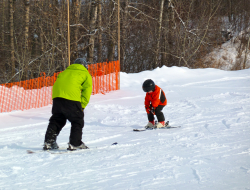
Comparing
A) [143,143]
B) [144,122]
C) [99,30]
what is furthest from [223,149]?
[99,30]

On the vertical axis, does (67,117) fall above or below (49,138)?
above

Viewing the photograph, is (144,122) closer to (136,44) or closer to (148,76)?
(148,76)

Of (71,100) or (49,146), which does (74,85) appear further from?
(49,146)

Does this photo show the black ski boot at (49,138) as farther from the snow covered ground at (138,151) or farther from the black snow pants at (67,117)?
the snow covered ground at (138,151)

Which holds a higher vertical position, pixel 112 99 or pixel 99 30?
pixel 99 30

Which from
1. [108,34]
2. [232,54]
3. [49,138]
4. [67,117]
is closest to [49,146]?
[49,138]

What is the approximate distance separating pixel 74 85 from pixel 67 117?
0.52 meters

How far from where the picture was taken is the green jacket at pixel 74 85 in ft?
13.7

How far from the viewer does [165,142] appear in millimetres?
4715

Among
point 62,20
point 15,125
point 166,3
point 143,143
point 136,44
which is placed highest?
point 166,3

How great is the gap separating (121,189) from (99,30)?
1455 centimetres

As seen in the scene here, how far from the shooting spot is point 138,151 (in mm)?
4223

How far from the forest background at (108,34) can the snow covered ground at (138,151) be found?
8.10 meters

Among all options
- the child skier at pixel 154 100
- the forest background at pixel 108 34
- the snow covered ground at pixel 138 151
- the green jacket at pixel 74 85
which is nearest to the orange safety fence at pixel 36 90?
the snow covered ground at pixel 138 151
